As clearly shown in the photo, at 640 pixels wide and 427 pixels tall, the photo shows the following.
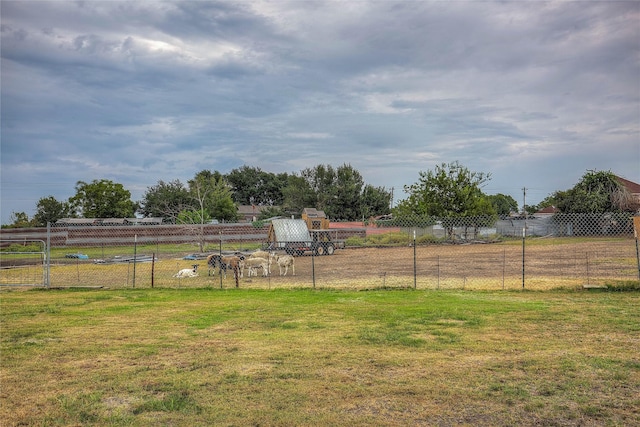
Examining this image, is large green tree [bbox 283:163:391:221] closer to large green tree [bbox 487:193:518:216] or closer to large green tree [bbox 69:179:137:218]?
large green tree [bbox 69:179:137:218]

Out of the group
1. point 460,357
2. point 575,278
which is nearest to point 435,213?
point 575,278

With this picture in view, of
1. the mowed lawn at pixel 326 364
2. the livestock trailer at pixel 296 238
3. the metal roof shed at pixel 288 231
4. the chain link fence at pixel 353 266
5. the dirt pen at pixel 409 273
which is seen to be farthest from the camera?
the metal roof shed at pixel 288 231

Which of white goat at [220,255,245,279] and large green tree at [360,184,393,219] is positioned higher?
large green tree at [360,184,393,219]

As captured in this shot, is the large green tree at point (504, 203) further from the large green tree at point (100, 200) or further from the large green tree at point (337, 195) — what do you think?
the large green tree at point (100, 200)

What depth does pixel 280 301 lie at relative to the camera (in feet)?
46.4

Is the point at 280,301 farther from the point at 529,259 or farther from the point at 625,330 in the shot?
the point at 529,259

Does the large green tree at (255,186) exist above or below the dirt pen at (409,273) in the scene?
above

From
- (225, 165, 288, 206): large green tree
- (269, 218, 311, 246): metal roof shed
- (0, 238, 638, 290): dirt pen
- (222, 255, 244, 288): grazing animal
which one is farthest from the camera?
(225, 165, 288, 206): large green tree

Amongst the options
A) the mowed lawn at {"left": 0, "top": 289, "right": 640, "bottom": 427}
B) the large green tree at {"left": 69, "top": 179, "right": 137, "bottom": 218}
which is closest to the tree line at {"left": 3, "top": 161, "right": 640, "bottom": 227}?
the large green tree at {"left": 69, "top": 179, "right": 137, "bottom": 218}

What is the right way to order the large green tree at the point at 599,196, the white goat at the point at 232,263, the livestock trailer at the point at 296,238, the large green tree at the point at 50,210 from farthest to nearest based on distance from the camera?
the large green tree at the point at 50,210
the large green tree at the point at 599,196
the livestock trailer at the point at 296,238
the white goat at the point at 232,263

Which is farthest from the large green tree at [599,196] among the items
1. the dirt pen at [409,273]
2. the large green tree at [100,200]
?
the large green tree at [100,200]

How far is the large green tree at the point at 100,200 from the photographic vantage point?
6906 cm

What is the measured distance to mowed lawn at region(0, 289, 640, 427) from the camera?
18.6ft

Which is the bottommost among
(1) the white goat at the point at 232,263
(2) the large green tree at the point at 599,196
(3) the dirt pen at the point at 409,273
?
(3) the dirt pen at the point at 409,273
